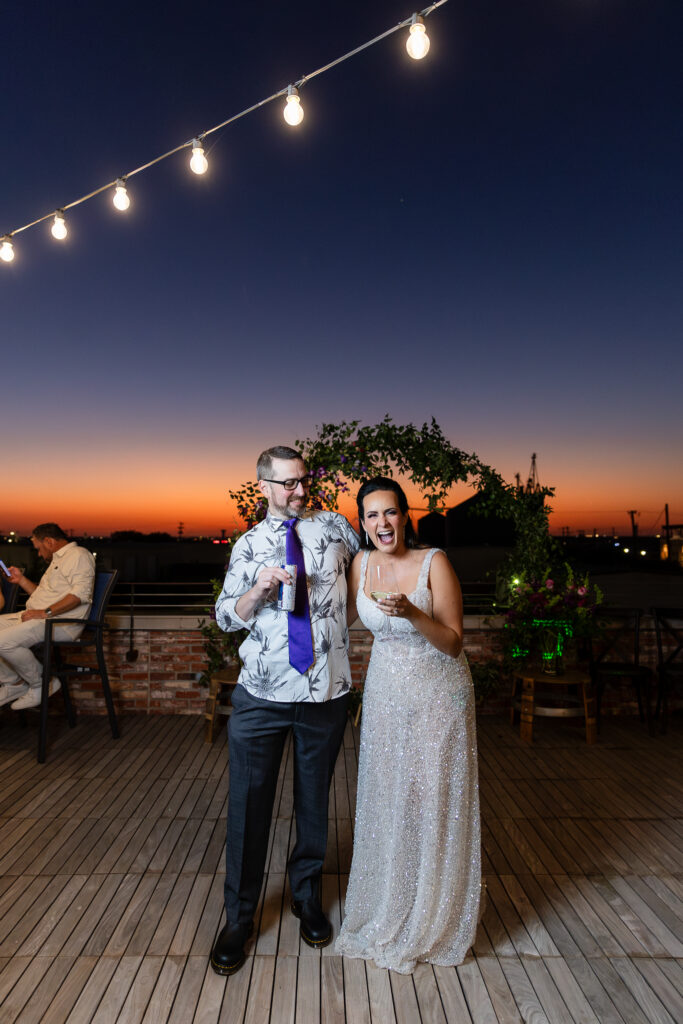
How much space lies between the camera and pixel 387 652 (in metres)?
2.04

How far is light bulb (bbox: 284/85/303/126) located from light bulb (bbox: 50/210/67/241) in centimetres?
166

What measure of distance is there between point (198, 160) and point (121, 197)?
2.07 ft

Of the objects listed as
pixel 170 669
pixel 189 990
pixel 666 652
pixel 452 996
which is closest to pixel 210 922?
pixel 189 990

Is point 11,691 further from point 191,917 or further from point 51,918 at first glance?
point 191,917

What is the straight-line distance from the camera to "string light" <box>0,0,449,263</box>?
237 cm

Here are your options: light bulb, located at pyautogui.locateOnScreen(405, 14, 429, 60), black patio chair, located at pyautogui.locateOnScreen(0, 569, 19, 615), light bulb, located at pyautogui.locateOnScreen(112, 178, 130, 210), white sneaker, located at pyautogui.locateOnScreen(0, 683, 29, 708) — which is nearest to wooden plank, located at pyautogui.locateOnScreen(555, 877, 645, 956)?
light bulb, located at pyautogui.locateOnScreen(405, 14, 429, 60)

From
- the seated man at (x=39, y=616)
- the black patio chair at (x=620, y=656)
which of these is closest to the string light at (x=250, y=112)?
the seated man at (x=39, y=616)

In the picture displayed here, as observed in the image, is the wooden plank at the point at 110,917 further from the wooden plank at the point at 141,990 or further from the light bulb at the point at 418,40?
the light bulb at the point at 418,40

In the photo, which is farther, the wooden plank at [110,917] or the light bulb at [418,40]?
the light bulb at [418,40]

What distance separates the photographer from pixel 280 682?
6.45ft

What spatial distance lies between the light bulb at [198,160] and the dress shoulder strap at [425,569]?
2.44 m

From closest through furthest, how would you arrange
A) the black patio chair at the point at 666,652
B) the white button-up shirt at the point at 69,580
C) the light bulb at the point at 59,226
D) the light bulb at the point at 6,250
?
the light bulb at the point at 59,226, the light bulb at the point at 6,250, the white button-up shirt at the point at 69,580, the black patio chair at the point at 666,652

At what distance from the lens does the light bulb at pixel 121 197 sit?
3.42 meters

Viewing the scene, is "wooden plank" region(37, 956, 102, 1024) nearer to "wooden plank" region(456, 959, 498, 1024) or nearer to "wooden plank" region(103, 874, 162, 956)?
"wooden plank" region(103, 874, 162, 956)
